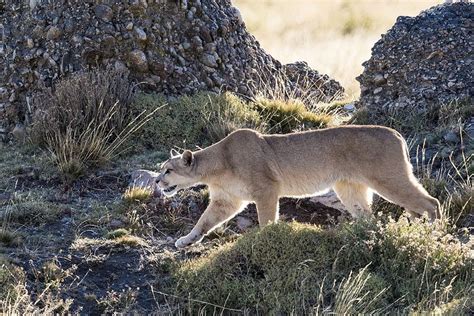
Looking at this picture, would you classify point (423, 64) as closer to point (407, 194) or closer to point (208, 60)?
point (208, 60)

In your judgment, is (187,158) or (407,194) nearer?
(407,194)

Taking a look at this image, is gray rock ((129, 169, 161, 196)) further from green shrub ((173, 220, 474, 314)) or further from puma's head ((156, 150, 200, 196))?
green shrub ((173, 220, 474, 314))

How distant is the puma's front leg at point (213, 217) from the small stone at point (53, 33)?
17.6 ft

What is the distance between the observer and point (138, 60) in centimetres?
1405

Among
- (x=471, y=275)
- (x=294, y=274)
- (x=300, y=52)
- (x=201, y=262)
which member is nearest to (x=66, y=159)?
(x=201, y=262)

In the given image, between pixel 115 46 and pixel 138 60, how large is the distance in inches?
17.1

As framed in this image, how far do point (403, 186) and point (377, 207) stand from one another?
124cm

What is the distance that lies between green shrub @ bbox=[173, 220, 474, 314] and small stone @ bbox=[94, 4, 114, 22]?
6.22 m

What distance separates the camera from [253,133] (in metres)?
10.3

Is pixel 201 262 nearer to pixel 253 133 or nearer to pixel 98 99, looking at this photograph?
pixel 253 133

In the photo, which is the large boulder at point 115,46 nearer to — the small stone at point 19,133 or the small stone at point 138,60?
the small stone at point 138,60

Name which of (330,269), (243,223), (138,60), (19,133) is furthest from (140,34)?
(330,269)

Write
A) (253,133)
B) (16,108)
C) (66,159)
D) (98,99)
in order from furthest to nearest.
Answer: (16,108) < (98,99) < (66,159) < (253,133)

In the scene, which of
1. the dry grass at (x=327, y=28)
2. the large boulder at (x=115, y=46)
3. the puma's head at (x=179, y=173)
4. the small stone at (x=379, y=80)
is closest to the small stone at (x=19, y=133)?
the large boulder at (x=115, y=46)
